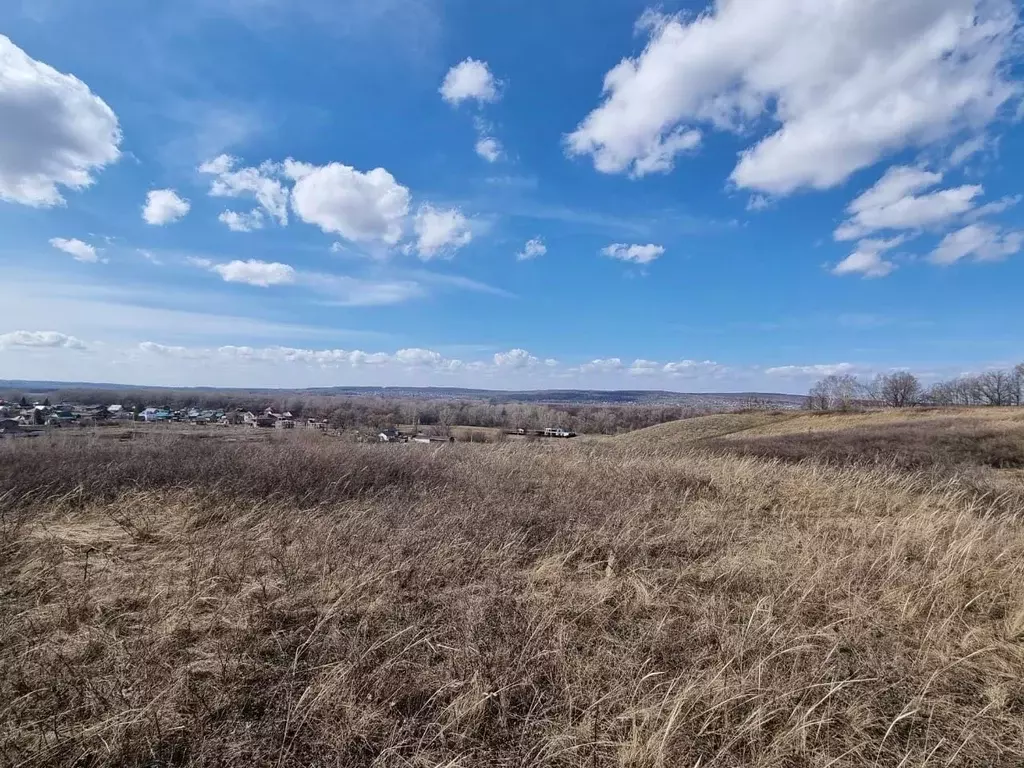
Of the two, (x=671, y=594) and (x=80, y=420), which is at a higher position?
(x=80, y=420)

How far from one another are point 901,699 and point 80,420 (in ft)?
52.4

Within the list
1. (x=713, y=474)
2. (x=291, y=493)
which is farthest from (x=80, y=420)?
(x=713, y=474)

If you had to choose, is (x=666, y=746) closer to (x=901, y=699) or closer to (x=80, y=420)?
(x=901, y=699)

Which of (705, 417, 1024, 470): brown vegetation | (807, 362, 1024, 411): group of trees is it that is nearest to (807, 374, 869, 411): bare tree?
(807, 362, 1024, 411): group of trees

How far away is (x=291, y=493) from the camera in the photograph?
270 inches

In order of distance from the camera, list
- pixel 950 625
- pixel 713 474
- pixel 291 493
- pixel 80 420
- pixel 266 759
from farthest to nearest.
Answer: pixel 80 420
pixel 713 474
pixel 291 493
pixel 950 625
pixel 266 759

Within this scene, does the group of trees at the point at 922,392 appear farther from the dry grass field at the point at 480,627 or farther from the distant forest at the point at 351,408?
the dry grass field at the point at 480,627

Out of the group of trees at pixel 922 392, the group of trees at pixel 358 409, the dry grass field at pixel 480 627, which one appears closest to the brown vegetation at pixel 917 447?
the dry grass field at pixel 480 627

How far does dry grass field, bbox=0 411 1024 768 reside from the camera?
8.06 ft

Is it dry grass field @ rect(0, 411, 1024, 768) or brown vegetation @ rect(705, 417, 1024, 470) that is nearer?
dry grass field @ rect(0, 411, 1024, 768)

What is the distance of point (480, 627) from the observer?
11.4 ft

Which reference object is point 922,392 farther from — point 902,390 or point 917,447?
point 917,447

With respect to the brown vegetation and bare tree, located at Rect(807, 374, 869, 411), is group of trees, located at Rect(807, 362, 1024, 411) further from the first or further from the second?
the brown vegetation

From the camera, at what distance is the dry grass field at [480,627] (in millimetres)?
2457
